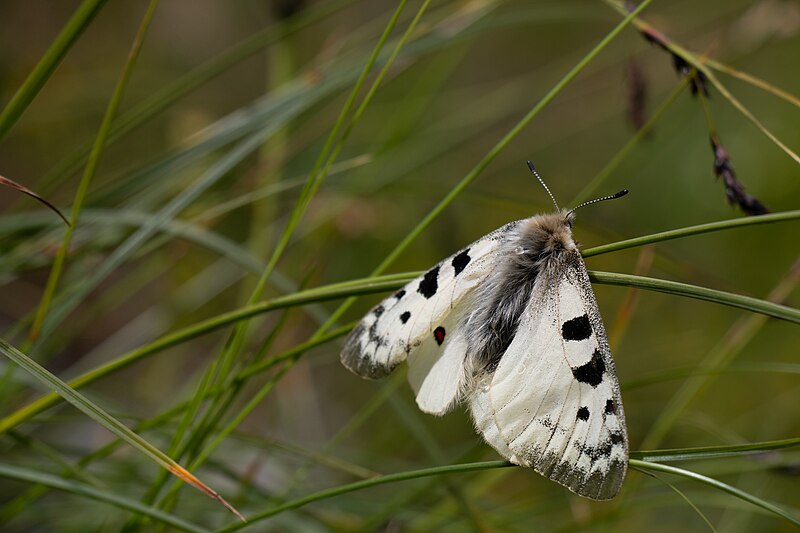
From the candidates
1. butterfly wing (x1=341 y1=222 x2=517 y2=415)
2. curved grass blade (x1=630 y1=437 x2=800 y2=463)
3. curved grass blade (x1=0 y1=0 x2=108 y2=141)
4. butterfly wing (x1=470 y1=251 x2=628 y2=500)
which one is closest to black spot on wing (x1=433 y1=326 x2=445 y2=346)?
butterfly wing (x1=341 y1=222 x2=517 y2=415)

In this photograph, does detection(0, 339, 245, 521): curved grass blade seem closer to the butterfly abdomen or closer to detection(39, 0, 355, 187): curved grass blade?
the butterfly abdomen

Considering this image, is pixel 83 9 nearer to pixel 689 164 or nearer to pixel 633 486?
pixel 633 486

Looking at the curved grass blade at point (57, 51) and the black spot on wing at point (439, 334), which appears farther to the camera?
the black spot on wing at point (439, 334)

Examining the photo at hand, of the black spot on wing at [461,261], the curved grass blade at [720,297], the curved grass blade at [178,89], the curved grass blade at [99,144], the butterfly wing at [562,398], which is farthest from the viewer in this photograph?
the curved grass blade at [178,89]

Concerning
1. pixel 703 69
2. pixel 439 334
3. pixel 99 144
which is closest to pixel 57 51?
pixel 99 144

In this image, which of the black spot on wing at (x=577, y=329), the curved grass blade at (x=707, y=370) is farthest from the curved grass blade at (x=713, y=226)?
the curved grass blade at (x=707, y=370)

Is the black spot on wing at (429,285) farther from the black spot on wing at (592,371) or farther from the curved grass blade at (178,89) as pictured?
the curved grass blade at (178,89)

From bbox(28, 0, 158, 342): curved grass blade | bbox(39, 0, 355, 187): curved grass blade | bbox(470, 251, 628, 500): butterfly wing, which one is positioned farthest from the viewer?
bbox(39, 0, 355, 187): curved grass blade
